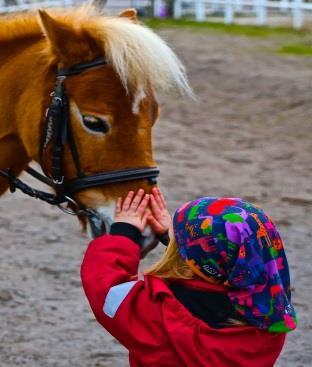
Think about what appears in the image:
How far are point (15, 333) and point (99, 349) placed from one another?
0.46 meters

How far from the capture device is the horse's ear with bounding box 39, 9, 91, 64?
318 centimetres

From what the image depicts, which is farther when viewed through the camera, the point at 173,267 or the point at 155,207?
the point at 155,207

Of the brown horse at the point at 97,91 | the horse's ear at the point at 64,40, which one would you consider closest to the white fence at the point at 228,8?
the brown horse at the point at 97,91

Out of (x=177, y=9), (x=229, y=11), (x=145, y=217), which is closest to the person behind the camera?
(x=145, y=217)

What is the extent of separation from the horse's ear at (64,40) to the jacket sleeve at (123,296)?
857mm

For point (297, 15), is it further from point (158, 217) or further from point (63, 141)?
point (158, 217)

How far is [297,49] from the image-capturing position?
14.3m

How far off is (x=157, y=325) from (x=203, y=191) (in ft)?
15.9

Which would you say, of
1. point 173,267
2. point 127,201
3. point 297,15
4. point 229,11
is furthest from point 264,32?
point 173,267

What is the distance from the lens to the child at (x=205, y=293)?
7.77ft

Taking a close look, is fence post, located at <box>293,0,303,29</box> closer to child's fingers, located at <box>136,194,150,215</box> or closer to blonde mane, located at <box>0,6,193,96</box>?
blonde mane, located at <box>0,6,193,96</box>

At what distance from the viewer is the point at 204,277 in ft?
8.00

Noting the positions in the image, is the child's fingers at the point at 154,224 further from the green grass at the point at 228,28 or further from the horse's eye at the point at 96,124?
the green grass at the point at 228,28

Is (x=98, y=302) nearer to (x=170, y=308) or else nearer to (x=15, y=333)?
(x=170, y=308)
